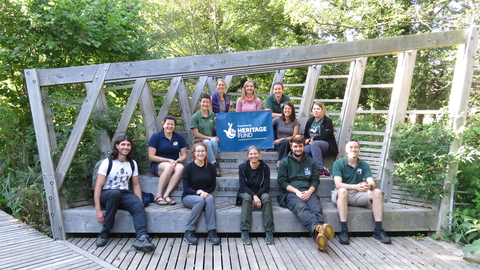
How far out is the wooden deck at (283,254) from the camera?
3164mm

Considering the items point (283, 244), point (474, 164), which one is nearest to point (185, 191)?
point (283, 244)

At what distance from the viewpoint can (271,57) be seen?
13.5ft

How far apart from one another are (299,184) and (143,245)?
214 centimetres

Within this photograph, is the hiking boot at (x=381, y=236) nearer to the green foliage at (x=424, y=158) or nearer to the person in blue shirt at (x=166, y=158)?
the green foliage at (x=424, y=158)

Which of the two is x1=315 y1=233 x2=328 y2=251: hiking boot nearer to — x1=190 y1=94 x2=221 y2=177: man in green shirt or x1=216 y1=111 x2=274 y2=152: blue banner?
x1=190 y1=94 x2=221 y2=177: man in green shirt

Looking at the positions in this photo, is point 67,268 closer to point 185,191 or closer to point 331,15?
point 185,191

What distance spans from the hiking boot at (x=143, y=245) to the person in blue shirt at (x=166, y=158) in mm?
676

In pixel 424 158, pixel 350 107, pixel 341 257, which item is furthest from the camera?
pixel 350 107

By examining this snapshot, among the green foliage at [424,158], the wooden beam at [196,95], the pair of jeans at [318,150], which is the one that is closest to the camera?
the green foliage at [424,158]

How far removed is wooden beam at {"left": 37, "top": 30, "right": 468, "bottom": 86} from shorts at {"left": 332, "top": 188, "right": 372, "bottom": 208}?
1.91 metres

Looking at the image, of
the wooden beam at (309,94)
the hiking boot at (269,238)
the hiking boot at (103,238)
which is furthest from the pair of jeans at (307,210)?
the wooden beam at (309,94)

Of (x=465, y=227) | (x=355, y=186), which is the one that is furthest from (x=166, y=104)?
(x=465, y=227)

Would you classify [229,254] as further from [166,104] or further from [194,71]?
[166,104]

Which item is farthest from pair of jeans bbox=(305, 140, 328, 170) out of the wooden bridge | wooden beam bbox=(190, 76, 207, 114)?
wooden beam bbox=(190, 76, 207, 114)
